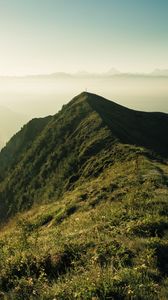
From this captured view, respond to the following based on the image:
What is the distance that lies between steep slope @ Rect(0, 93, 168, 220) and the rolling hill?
169 mm

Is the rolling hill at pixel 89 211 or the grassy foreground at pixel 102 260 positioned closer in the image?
the grassy foreground at pixel 102 260

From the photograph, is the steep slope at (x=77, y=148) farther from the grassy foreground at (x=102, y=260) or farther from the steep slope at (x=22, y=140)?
the grassy foreground at (x=102, y=260)

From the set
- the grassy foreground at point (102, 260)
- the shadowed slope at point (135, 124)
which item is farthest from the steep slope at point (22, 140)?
the grassy foreground at point (102, 260)

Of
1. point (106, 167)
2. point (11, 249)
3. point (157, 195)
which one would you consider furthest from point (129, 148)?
point (11, 249)

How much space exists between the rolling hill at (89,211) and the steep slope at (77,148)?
0.55 ft

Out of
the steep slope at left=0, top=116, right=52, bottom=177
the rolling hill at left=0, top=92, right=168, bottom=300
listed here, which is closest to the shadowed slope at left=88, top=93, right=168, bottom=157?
the rolling hill at left=0, top=92, right=168, bottom=300

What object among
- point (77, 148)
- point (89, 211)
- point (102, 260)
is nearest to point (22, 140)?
point (77, 148)

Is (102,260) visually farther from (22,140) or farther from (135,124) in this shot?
(22,140)

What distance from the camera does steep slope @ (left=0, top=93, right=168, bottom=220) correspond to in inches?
1501

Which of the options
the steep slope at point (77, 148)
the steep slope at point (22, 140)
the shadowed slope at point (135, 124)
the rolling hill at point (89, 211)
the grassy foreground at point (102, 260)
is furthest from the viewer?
the steep slope at point (22, 140)

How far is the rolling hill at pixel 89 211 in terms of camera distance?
28.8ft

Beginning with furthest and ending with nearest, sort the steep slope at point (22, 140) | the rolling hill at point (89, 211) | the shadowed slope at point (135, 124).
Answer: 1. the steep slope at point (22, 140)
2. the shadowed slope at point (135, 124)
3. the rolling hill at point (89, 211)

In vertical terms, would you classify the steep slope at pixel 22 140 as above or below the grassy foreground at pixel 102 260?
below

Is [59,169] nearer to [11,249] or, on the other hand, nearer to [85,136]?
[85,136]
